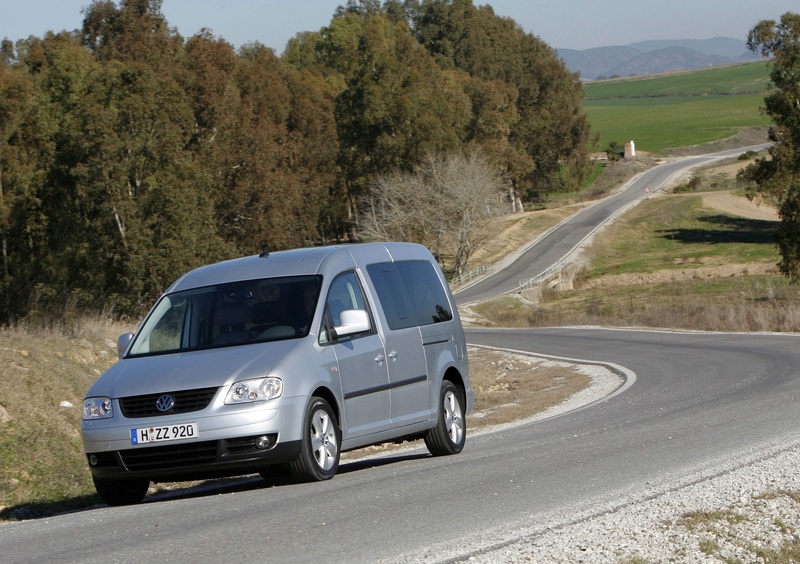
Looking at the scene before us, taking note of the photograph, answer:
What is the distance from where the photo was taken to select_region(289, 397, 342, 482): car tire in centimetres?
873

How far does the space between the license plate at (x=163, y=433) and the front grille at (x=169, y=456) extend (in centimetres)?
7

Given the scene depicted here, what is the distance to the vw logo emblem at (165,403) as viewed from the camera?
27.7 feet

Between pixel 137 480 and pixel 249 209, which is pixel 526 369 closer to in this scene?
pixel 137 480

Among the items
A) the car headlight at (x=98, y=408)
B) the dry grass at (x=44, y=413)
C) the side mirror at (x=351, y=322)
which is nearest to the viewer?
the car headlight at (x=98, y=408)

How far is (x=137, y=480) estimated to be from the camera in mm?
8891

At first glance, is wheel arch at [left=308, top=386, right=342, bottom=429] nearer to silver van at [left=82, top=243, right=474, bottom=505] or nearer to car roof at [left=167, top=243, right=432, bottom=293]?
silver van at [left=82, top=243, right=474, bottom=505]

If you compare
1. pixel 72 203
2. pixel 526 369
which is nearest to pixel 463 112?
pixel 72 203

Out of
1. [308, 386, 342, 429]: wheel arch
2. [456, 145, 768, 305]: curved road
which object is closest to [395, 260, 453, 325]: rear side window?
[308, 386, 342, 429]: wheel arch

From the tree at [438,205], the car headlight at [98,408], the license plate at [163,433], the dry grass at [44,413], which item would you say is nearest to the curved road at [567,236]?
the tree at [438,205]

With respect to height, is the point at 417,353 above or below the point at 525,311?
above

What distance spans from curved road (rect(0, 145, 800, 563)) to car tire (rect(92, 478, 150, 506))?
0.25 meters

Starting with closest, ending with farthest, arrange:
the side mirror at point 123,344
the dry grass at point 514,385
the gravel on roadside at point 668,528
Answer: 1. the gravel on roadside at point 668,528
2. the side mirror at point 123,344
3. the dry grass at point 514,385

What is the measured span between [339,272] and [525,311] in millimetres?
52591

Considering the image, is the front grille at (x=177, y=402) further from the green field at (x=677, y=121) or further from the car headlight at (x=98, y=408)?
the green field at (x=677, y=121)
